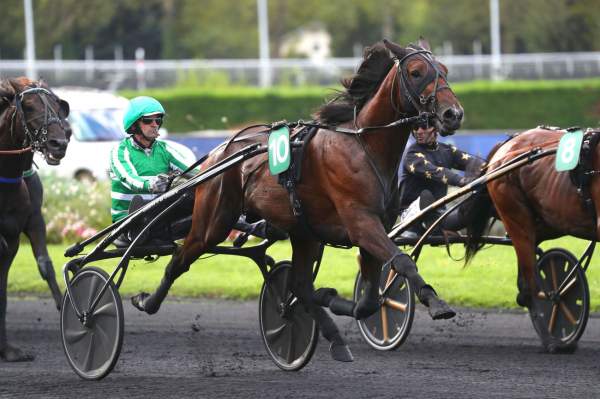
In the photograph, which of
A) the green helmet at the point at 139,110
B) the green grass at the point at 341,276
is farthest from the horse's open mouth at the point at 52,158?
the green grass at the point at 341,276

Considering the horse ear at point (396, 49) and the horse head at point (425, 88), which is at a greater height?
the horse ear at point (396, 49)

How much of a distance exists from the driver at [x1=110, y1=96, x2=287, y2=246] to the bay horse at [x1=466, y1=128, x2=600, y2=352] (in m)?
1.58

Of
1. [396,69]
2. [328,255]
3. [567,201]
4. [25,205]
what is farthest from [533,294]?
[328,255]

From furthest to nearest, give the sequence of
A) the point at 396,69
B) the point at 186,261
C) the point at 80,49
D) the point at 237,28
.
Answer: the point at 237,28 < the point at 80,49 < the point at 186,261 < the point at 396,69

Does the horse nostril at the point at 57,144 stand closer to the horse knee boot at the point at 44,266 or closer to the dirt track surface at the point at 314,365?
the dirt track surface at the point at 314,365

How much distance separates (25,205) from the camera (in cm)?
767

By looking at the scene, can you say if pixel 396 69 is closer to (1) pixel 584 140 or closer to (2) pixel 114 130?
(1) pixel 584 140

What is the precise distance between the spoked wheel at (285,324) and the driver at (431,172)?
1.29 metres

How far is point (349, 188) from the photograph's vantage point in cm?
617

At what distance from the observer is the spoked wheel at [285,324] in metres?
6.90

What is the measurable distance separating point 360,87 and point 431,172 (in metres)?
1.86

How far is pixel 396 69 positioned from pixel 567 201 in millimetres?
1729

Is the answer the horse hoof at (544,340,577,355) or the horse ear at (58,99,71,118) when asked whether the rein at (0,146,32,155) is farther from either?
the horse hoof at (544,340,577,355)

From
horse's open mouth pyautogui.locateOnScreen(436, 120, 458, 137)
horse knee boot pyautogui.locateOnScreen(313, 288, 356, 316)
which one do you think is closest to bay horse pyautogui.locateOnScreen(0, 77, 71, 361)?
horse knee boot pyautogui.locateOnScreen(313, 288, 356, 316)
